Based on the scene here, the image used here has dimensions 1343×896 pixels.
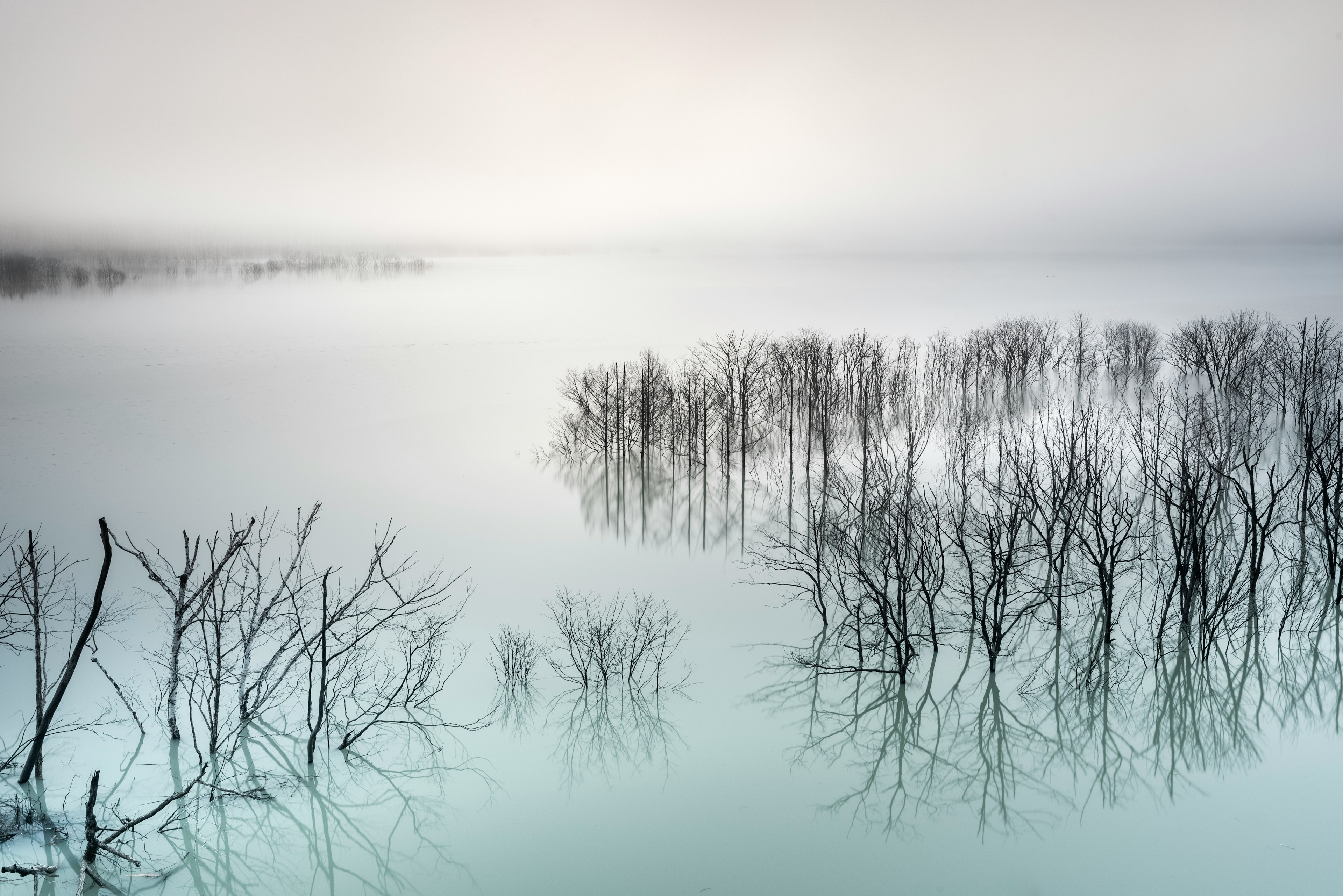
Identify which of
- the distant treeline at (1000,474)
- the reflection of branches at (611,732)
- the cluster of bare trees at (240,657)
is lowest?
the reflection of branches at (611,732)

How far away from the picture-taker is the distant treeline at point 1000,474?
19750 millimetres

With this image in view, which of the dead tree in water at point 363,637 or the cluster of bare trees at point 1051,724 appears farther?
the cluster of bare trees at point 1051,724

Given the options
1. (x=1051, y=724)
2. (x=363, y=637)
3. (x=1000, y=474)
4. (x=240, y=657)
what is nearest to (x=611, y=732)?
(x=363, y=637)

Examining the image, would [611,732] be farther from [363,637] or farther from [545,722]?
[363,637]

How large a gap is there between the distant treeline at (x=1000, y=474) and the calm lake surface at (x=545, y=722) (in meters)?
2.16

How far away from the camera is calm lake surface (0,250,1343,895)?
13.2 m

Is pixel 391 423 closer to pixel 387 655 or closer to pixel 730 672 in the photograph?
pixel 387 655

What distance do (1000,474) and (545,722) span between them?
1322 cm

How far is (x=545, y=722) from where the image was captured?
18984 mm

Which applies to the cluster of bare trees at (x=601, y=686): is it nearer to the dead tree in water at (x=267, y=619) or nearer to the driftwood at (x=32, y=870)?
the dead tree in water at (x=267, y=619)

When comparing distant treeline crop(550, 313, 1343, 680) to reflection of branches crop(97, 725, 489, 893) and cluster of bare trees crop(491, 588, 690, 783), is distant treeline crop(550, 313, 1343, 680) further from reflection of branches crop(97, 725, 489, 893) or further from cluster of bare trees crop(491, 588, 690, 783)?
reflection of branches crop(97, 725, 489, 893)

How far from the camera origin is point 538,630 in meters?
25.1

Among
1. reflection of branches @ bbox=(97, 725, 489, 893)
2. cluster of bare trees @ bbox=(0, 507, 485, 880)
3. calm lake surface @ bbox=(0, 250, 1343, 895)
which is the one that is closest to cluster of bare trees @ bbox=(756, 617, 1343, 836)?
calm lake surface @ bbox=(0, 250, 1343, 895)

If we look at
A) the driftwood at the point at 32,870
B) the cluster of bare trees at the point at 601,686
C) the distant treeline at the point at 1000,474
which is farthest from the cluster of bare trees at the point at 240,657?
the distant treeline at the point at 1000,474
